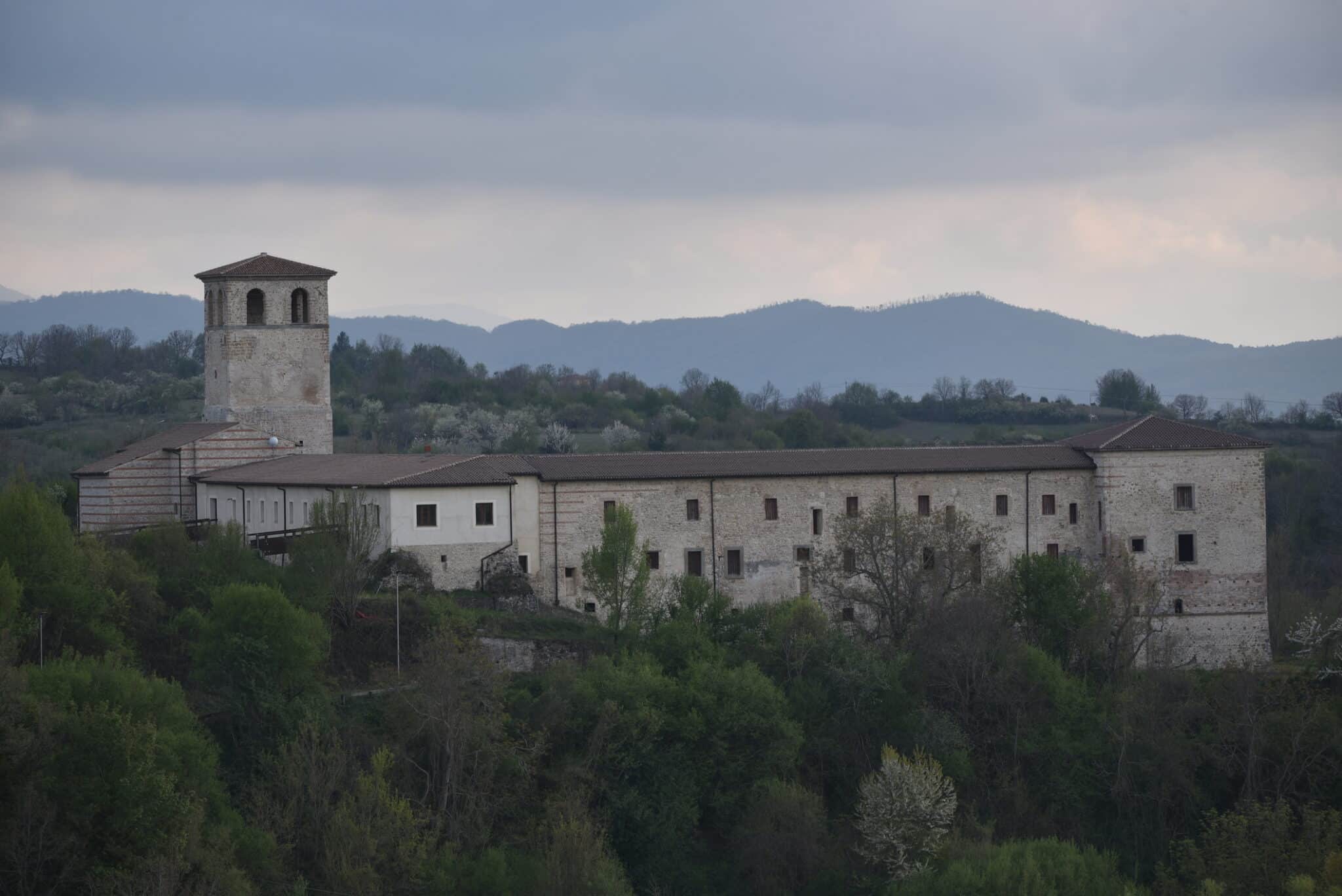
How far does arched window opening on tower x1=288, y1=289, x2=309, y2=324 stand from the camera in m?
48.6

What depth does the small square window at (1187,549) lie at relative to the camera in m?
45.0

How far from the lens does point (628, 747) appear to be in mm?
38031

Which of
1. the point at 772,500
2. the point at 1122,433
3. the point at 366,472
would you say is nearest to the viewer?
the point at 366,472

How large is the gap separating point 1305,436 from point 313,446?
5963cm

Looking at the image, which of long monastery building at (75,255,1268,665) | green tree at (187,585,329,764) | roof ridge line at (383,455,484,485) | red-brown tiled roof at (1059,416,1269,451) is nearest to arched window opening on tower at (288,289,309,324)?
long monastery building at (75,255,1268,665)

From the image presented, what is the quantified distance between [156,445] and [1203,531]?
25152mm

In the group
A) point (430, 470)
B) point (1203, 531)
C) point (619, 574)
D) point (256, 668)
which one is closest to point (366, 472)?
point (430, 470)

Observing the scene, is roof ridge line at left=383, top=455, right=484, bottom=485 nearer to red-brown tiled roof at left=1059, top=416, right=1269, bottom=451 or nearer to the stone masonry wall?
the stone masonry wall

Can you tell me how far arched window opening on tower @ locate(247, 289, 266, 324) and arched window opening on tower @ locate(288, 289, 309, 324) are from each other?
672 mm

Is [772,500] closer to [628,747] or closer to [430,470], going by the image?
[430,470]

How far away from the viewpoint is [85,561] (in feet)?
125

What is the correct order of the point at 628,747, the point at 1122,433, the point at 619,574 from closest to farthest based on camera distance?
the point at 628,747 < the point at 619,574 < the point at 1122,433

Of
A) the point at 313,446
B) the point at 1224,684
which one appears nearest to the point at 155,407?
the point at 313,446

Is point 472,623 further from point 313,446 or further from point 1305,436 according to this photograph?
point 1305,436
